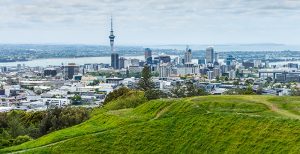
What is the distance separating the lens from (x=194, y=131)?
923 inches

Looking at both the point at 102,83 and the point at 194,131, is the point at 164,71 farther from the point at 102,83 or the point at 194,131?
the point at 194,131

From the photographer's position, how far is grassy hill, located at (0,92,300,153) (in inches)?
848

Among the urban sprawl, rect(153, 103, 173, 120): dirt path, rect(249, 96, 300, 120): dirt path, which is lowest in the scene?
the urban sprawl

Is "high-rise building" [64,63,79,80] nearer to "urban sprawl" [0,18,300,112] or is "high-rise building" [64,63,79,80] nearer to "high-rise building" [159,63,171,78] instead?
"urban sprawl" [0,18,300,112]

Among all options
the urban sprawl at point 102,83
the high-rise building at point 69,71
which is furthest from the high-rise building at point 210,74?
the high-rise building at point 69,71

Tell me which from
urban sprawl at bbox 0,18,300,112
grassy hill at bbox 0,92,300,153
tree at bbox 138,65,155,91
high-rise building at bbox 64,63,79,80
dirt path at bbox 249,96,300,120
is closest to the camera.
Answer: grassy hill at bbox 0,92,300,153

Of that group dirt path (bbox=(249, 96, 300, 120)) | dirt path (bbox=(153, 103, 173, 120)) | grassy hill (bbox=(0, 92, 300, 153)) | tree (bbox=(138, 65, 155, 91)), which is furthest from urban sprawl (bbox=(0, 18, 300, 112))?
grassy hill (bbox=(0, 92, 300, 153))

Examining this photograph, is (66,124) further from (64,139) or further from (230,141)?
(230,141)

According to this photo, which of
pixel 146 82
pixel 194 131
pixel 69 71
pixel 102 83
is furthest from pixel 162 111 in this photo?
pixel 69 71

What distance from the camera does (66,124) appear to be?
131 feet

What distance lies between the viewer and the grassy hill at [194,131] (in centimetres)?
2155

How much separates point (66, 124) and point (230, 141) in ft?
65.9

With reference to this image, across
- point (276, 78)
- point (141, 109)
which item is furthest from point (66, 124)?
point (276, 78)

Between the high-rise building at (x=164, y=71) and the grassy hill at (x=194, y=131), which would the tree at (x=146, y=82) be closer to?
the grassy hill at (x=194, y=131)
